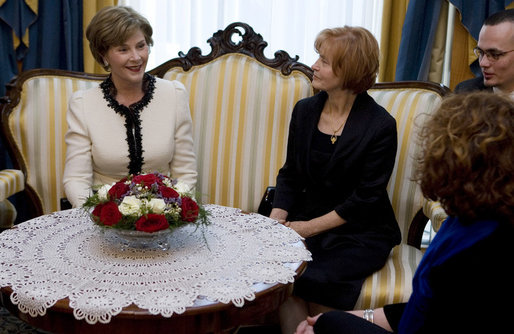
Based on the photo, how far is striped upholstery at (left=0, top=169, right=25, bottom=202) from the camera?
228 cm

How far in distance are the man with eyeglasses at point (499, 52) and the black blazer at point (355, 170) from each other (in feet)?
1.74

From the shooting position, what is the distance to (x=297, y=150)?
224 centimetres

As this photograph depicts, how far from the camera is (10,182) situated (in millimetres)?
2352

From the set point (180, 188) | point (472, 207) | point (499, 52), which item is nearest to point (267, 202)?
point (180, 188)

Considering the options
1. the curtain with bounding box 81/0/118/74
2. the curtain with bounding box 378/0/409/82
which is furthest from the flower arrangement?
the curtain with bounding box 378/0/409/82

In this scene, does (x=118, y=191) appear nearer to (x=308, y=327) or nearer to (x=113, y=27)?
(x=308, y=327)

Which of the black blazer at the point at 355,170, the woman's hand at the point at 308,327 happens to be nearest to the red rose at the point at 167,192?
the woman's hand at the point at 308,327

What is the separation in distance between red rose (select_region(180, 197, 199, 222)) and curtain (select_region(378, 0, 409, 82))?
6.80ft

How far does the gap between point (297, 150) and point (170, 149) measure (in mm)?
580

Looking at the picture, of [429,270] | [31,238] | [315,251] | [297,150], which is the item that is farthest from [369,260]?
[31,238]

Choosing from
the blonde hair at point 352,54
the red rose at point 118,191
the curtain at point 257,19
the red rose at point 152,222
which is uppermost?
Result: the curtain at point 257,19

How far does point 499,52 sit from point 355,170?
0.86 metres

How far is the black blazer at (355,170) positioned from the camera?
2.06m

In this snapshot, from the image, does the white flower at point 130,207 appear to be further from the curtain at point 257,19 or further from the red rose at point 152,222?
the curtain at point 257,19
